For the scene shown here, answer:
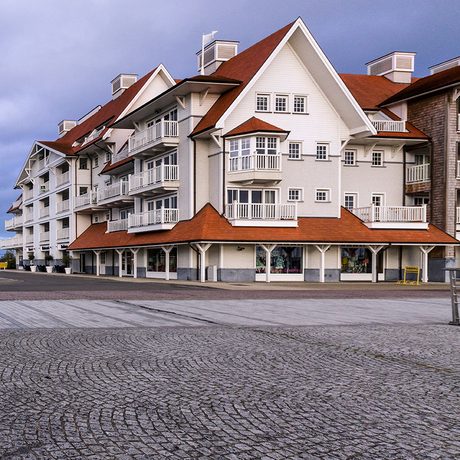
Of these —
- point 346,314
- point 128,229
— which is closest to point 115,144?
point 128,229

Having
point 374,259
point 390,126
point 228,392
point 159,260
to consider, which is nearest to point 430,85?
point 390,126

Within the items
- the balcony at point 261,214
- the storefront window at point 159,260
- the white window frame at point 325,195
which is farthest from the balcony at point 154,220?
the white window frame at point 325,195

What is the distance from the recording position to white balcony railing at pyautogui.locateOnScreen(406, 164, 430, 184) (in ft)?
117

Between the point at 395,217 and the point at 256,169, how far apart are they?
9.23m

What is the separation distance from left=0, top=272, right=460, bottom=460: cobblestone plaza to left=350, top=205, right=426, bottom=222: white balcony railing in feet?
79.0

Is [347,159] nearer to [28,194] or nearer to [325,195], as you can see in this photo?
[325,195]

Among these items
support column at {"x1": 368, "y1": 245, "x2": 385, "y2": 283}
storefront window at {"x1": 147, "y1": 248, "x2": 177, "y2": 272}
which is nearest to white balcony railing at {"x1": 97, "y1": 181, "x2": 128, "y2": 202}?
storefront window at {"x1": 147, "y1": 248, "x2": 177, "y2": 272}

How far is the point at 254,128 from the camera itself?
104ft

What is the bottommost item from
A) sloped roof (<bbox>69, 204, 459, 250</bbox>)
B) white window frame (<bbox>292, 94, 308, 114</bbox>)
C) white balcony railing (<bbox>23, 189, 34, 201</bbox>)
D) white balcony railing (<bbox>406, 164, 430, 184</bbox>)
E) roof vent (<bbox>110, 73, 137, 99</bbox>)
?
sloped roof (<bbox>69, 204, 459, 250</bbox>)

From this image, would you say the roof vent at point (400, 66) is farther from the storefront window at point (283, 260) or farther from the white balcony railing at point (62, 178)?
the white balcony railing at point (62, 178)

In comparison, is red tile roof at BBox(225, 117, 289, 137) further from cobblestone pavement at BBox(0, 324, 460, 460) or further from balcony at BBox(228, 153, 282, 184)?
cobblestone pavement at BBox(0, 324, 460, 460)

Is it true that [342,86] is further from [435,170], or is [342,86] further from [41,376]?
[41,376]

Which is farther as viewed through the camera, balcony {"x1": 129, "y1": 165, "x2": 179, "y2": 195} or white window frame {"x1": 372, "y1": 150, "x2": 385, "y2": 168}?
white window frame {"x1": 372, "y1": 150, "x2": 385, "y2": 168}

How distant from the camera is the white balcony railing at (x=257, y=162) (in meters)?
31.5
